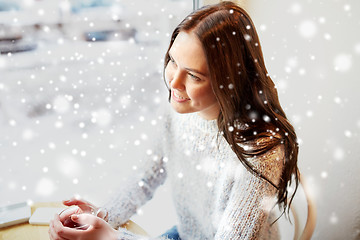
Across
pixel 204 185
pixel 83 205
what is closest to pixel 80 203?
pixel 83 205

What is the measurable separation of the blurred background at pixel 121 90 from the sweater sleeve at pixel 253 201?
37 cm

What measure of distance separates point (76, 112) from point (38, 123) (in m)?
0.14

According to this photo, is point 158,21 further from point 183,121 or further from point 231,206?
point 231,206

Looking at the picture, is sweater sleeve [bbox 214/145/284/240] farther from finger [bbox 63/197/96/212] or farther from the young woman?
finger [bbox 63/197/96/212]

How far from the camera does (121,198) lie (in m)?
1.09

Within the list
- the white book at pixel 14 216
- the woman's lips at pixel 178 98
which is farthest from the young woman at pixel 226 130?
the white book at pixel 14 216

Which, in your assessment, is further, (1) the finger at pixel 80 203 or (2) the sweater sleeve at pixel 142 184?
(2) the sweater sleeve at pixel 142 184

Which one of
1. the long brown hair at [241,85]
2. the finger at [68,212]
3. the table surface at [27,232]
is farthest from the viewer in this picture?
the table surface at [27,232]

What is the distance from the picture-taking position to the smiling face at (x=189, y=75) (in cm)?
76

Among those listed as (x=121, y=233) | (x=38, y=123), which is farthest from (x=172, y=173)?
(x=38, y=123)

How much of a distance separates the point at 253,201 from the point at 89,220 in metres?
0.40

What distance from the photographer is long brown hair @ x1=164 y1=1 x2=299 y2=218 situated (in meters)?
0.75

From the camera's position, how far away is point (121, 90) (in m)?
1.34

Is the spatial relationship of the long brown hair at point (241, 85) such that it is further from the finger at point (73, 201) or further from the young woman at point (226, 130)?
the finger at point (73, 201)
